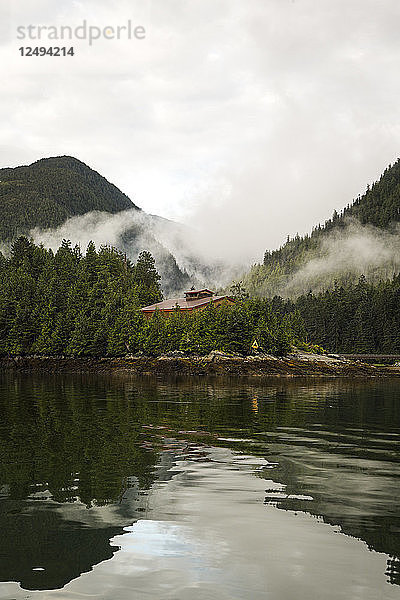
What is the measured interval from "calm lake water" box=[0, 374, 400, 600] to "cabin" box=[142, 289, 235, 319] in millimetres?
95363

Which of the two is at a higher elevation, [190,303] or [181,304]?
[190,303]

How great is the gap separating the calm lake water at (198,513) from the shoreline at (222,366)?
62.4 meters

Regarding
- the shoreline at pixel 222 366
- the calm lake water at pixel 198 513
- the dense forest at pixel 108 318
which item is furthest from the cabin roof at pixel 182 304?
the calm lake water at pixel 198 513

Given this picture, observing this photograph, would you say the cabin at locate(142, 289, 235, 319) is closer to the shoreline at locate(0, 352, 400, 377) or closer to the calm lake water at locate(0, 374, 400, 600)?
the shoreline at locate(0, 352, 400, 377)

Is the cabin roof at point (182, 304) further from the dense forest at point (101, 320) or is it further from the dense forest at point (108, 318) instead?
the dense forest at point (101, 320)

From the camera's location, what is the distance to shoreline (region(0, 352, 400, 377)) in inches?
3413

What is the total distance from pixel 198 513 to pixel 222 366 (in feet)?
252

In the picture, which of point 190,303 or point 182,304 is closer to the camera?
point 182,304

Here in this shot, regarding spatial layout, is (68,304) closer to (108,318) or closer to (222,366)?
(108,318)

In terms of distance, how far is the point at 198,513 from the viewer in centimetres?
1201

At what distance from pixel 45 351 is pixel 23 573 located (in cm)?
10544

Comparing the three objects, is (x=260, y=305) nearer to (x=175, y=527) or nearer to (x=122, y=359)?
(x=122, y=359)

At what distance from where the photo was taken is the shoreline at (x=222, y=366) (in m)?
86.7

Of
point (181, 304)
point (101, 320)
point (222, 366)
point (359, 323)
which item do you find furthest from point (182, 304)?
point (359, 323)
